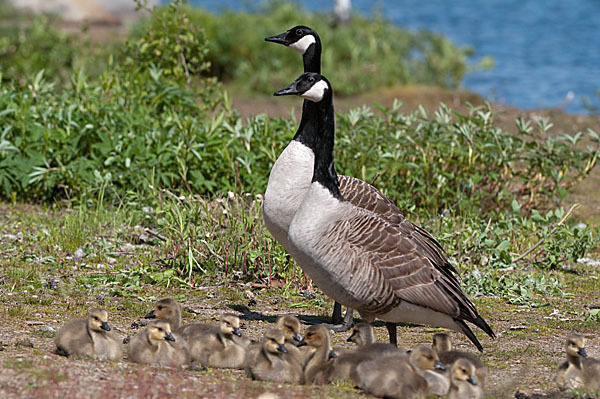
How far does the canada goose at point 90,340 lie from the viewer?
5934 millimetres

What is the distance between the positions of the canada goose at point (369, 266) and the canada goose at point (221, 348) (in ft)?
2.75

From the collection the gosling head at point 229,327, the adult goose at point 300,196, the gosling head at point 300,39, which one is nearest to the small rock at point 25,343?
the gosling head at point 229,327

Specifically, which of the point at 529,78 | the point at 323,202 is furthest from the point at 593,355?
the point at 529,78

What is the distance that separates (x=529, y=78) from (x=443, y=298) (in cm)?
2501

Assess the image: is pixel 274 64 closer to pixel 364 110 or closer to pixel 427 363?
pixel 364 110

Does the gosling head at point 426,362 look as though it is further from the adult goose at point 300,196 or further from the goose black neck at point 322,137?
the adult goose at point 300,196

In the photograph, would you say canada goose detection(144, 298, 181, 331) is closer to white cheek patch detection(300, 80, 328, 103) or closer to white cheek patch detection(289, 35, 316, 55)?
white cheek patch detection(300, 80, 328, 103)

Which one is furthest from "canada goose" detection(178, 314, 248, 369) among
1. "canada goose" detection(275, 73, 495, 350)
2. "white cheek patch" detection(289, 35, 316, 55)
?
"white cheek patch" detection(289, 35, 316, 55)

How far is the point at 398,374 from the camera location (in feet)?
17.8

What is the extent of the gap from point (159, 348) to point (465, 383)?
6.77 feet

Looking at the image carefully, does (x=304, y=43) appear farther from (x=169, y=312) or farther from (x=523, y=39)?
(x=523, y=39)

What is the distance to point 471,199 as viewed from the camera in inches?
432

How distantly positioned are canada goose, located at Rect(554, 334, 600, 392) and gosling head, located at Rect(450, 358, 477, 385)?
78 centimetres

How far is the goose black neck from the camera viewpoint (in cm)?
682
